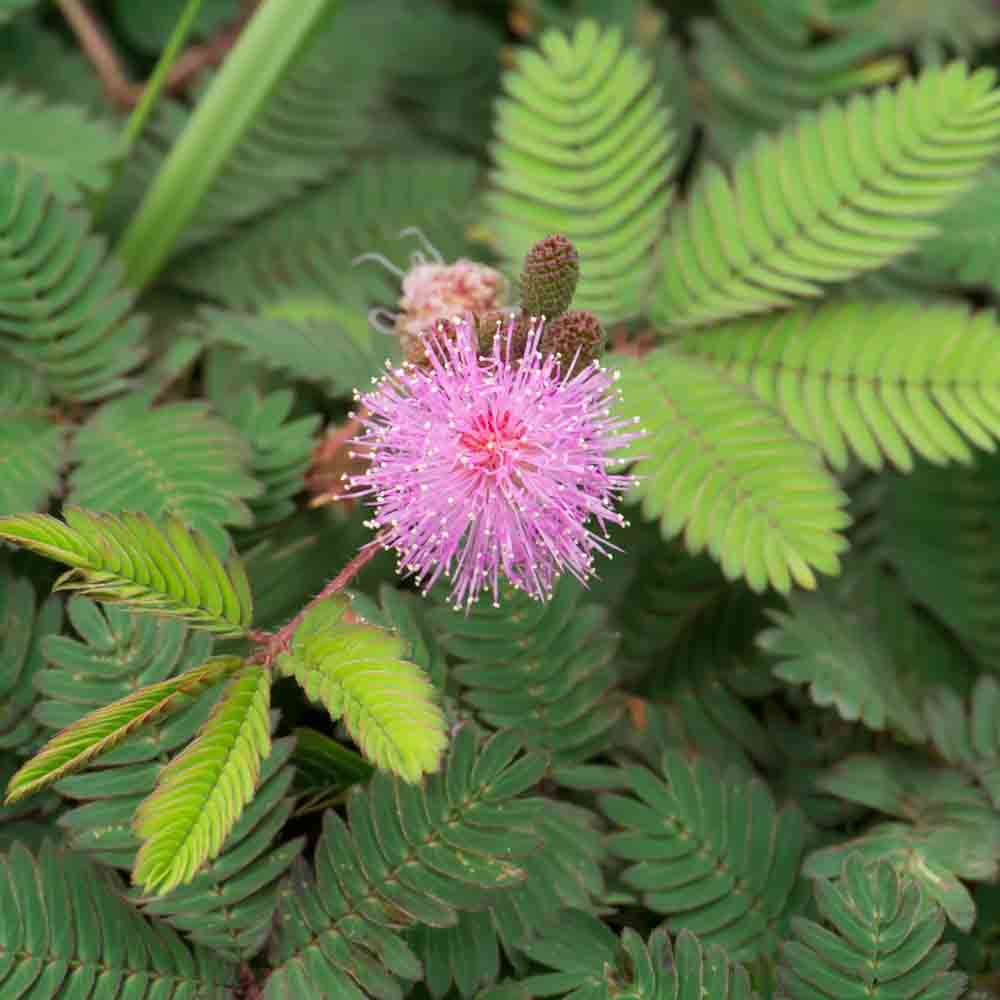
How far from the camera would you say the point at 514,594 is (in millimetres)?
1881

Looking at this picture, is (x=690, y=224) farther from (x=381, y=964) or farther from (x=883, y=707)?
(x=381, y=964)

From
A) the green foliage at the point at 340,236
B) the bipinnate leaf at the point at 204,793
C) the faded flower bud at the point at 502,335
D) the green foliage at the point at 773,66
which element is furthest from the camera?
the green foliage at the point at 773,66

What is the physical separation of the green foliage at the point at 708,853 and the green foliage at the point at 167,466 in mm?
739

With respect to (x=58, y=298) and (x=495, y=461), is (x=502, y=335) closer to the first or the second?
(x=495, y=461)

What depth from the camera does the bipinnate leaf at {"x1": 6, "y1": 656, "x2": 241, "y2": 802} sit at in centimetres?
132

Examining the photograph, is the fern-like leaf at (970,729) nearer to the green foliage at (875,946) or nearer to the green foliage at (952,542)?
the green foliage at (952,542)

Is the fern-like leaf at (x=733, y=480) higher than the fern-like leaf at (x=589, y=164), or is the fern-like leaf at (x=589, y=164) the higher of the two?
the fern-like leaf at (x=589, y=164)

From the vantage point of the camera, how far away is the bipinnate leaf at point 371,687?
133cm

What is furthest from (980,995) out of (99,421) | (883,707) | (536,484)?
(99,421)

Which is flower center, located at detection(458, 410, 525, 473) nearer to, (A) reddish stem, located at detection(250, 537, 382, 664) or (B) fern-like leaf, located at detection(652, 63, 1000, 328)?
(A) reddish stem, located at detection(250, 537, 382, 664)

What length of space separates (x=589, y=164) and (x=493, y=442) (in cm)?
87

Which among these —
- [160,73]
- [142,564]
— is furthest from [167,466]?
[160,73]

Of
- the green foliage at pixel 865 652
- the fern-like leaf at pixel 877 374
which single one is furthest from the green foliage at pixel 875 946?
the fern-like leaf at pixel 877 374

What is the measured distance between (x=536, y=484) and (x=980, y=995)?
98cm
